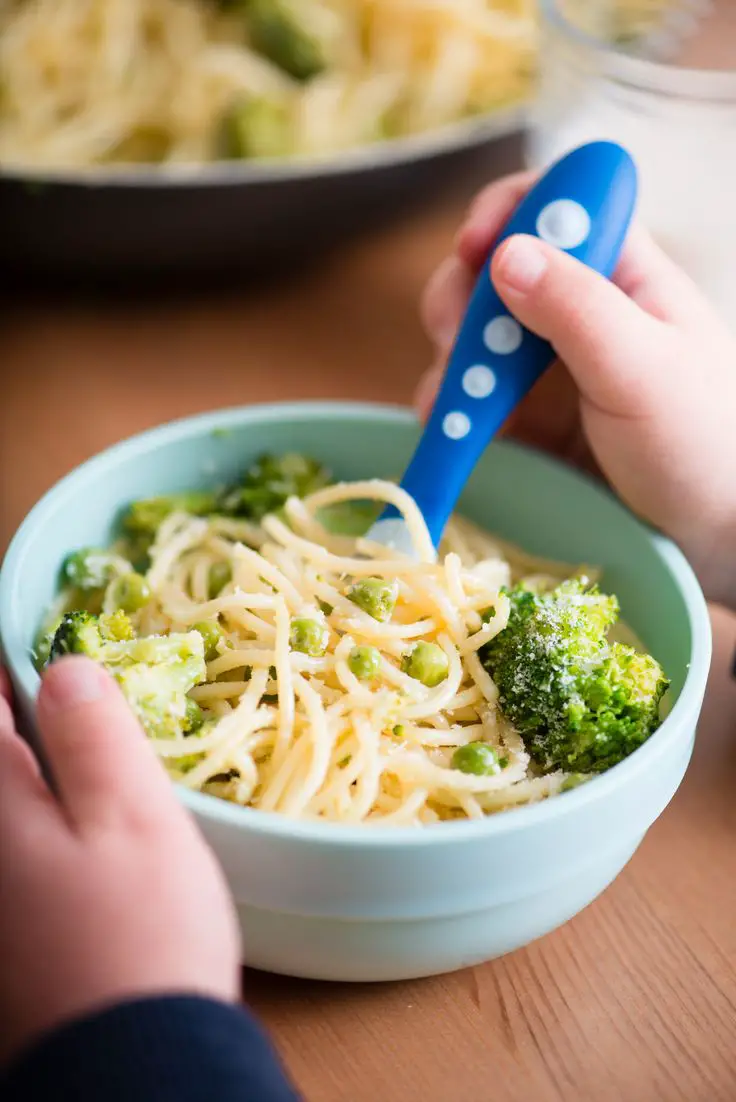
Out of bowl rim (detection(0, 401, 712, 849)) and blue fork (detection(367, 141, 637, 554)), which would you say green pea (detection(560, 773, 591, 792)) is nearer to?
bowl rim (detection(0, 401, 712, 849))

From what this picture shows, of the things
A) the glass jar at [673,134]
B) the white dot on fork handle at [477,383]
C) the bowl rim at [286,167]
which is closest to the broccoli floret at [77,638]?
the white dot on fork handle at [477,383]

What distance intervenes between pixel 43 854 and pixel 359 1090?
0.33m

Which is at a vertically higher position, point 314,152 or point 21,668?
point 314,152

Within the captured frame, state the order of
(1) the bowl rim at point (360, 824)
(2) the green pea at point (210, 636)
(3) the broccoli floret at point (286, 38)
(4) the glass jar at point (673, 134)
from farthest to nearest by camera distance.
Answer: (3) the broccoli floret at point (286, 38) < (4) the glass jar at point (673, 134) < (2) the green pea at point (210, 636) < (1) the bowl rim at point (360, 824)

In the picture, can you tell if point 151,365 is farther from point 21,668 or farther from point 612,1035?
point 612,1035

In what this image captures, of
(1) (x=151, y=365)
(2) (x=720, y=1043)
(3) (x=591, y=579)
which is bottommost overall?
(1) (x=151, y=365)

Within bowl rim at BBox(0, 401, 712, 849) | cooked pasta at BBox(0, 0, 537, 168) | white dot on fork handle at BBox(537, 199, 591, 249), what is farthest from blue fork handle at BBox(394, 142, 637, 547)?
cooked pasta at BBox(0, 0, 537, 168)

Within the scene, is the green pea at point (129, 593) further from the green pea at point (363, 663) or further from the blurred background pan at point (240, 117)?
the blurred background pan at point (240, 117)

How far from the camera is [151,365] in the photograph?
5.69ft

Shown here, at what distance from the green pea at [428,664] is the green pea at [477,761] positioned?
0.07m

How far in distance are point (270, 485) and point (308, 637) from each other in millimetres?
319

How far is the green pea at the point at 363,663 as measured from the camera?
986 millimetres

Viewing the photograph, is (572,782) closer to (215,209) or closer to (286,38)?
(215,209)

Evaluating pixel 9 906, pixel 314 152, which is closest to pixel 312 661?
pixel 9 906
